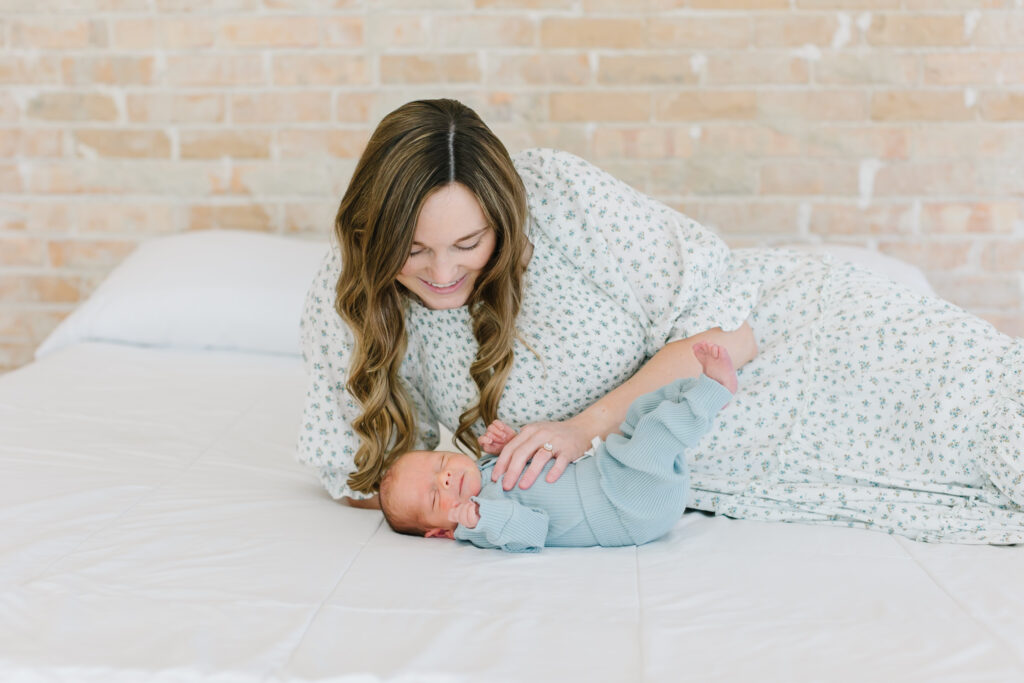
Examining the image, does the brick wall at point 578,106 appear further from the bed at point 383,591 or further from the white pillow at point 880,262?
the bed at point 383,591

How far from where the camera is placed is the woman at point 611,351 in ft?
4.82

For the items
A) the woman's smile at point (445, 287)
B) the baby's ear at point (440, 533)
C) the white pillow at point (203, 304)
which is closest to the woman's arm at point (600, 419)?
the baby's ear at point (440, 533)

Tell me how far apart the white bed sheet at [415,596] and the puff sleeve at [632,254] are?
341 millimetres

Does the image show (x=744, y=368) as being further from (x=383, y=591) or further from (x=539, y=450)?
(x=383, y=591)

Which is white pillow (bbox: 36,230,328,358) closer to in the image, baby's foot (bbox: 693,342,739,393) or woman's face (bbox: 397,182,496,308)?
woman's face (bbox: 397,182,496,308)

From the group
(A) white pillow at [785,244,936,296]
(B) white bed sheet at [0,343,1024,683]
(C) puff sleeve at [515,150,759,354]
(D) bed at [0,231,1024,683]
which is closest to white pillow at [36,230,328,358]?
(D) bed at [0,231,1024,683]

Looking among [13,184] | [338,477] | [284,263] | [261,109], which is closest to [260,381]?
[284,263]

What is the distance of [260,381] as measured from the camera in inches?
93.8

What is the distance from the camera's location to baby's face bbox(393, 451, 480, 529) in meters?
1.49

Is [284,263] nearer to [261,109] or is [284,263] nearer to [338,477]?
[261,109]

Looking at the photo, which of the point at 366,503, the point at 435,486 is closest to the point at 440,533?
the point at 435,486

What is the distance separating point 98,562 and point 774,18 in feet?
7.47

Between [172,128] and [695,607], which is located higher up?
[172,128]

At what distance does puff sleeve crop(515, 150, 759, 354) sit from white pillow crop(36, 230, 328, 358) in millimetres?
1101
